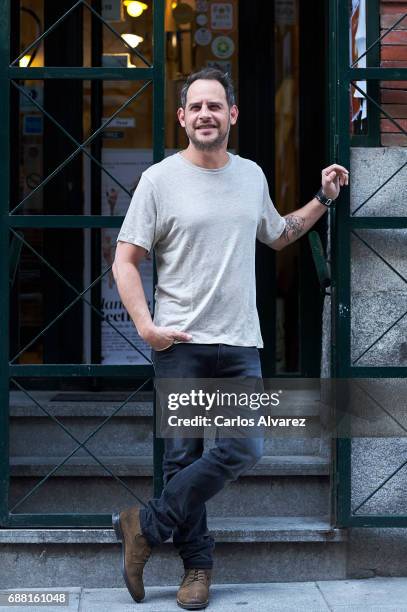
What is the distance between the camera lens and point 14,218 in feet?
18.1

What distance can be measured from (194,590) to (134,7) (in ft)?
A: 13.0

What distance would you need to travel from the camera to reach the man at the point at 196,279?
4.97m

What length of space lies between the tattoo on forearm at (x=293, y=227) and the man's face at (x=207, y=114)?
560 mm

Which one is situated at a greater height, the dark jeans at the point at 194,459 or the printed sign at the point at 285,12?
the printed sign at the point at 285,12

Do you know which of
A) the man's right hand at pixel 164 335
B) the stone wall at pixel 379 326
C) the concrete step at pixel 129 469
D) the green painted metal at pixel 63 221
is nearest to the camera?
the man's right hand at pixel 164 335

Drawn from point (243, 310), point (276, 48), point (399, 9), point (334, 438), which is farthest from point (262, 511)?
point (276, 48)

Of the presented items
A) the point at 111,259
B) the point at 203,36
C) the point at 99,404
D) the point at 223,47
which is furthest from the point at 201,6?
the point at 99,404

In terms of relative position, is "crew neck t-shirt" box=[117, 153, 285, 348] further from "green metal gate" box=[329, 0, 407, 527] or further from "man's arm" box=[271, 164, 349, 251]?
"green metal gate" box=[329, 0, 407, 527]

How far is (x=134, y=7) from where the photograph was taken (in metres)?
7.49

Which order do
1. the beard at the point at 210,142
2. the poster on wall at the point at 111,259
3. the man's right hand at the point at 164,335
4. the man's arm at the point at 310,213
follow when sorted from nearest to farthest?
the man's right hand at the point at 164,335 → the beard at the point at 210,142 → the man's arm at the point at 310,213 → the poster on wall at the point at 111,259

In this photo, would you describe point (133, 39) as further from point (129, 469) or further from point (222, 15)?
point (129, 469)

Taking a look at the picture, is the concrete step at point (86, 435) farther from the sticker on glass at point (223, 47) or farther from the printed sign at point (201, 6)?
the printed sign at point (201, 6)

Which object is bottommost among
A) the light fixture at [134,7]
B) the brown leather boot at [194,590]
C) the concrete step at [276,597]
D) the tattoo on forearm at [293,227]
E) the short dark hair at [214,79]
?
the concrete step at [276,597]

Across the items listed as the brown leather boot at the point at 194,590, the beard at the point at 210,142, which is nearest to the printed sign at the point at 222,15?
the beard at the point at 210,142
